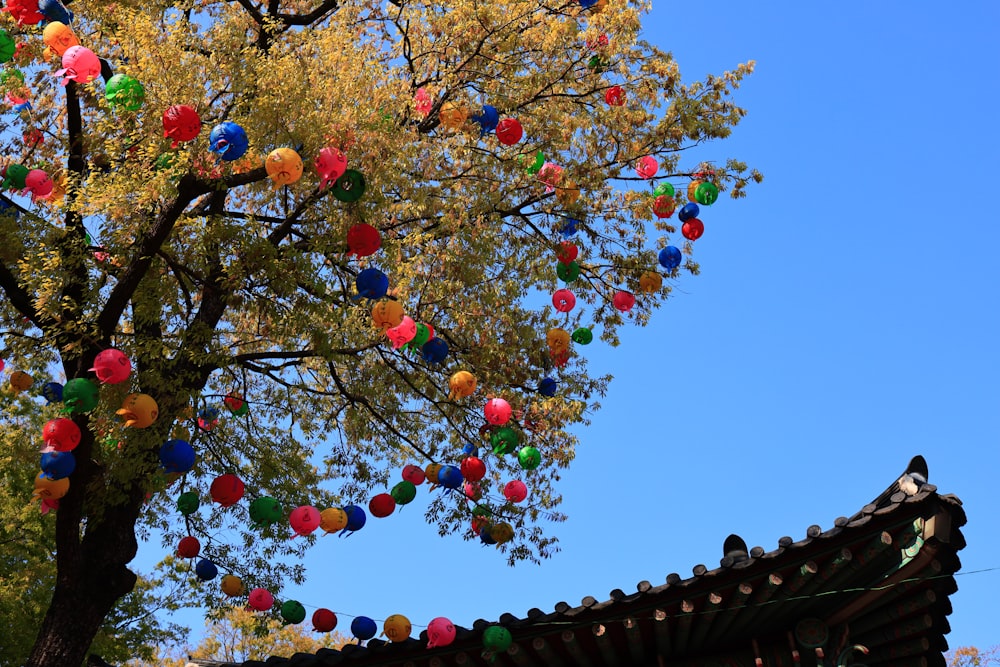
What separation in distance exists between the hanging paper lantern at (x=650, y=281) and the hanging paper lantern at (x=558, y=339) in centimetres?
154

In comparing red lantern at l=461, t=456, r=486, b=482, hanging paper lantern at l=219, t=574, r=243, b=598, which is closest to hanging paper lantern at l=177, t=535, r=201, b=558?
hanging paper lantern at l=219, t=574, r=243, b=598

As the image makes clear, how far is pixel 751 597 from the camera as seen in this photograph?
6.05 m

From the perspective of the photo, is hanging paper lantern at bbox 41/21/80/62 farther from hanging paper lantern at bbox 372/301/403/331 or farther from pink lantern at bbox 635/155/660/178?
pink lantern at bbox 635/155/660/178

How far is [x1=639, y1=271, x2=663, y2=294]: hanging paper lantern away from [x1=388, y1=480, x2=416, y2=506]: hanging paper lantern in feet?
13.3

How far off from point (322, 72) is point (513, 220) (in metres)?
3.79

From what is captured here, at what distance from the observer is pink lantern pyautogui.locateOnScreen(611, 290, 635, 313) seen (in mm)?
11844

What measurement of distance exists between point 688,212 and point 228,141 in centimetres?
599

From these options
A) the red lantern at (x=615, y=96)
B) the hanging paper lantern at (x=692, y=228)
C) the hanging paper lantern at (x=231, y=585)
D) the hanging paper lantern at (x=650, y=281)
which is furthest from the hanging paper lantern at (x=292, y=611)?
the red lantern at (x=615, y=96)

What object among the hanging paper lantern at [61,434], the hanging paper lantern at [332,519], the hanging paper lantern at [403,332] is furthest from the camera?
the hanging paper lantern at [332,519]

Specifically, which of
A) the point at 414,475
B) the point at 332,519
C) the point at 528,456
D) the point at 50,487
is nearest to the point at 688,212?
the point at 528,456

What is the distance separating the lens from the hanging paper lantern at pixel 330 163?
24.7ft

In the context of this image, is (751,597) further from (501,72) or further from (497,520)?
(501,72)

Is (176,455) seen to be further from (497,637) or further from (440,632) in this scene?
(497,637)

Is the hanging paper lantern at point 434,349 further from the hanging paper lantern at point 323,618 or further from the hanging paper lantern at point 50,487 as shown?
the hanging paper lantern at point 50,487
